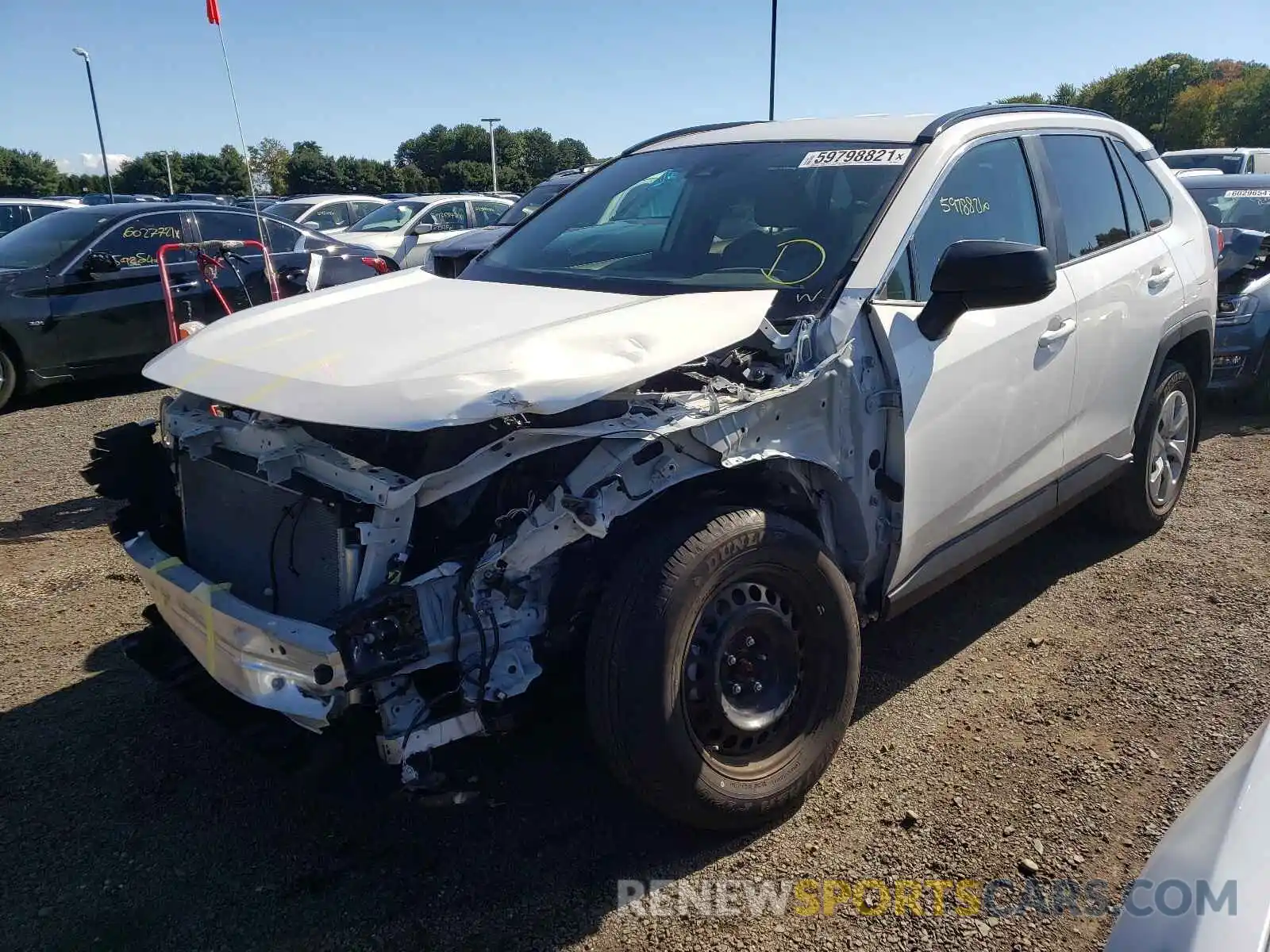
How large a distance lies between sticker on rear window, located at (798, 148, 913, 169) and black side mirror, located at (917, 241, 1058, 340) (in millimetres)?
551

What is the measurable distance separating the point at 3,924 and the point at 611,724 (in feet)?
5.39

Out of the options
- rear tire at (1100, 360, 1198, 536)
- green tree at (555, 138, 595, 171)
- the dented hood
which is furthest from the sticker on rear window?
green tree at (555, 138, 595, 171)

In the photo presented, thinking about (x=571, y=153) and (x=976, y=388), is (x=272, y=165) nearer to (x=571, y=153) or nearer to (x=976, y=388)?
(x=571, y=153)

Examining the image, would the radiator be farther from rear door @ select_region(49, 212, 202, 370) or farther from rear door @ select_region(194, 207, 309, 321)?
rear door @ select_region(194, 207, 309, 321)

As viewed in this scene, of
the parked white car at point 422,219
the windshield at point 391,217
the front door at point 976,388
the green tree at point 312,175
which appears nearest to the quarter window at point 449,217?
→ the parked white car at point 422,219

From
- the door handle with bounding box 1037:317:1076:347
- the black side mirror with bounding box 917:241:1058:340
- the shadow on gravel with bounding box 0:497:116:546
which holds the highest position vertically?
the black side mirror with bounding box 917:241:1058:340

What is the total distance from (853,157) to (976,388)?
0.91 metres

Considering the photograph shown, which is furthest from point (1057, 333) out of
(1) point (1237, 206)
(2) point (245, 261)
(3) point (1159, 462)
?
(2) point (245, 261)

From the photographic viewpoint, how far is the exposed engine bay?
223cm

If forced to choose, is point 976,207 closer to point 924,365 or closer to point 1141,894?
point 924,365

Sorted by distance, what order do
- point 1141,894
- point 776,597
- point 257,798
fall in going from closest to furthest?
point 1141,894
point 776,597
point 257,798

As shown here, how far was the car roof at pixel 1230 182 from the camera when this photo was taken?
9375 mm

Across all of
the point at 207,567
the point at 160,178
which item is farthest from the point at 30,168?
the point at 207,567

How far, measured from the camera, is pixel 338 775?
2328mm
